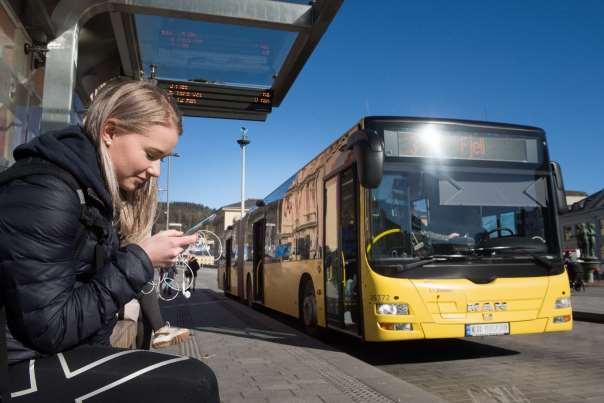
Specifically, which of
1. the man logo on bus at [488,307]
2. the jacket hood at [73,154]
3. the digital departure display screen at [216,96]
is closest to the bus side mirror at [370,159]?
the man logo on bus at [488,307]

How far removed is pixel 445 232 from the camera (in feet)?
23.4

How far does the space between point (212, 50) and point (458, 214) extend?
4.03m

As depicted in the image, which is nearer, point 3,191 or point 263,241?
point 3,191

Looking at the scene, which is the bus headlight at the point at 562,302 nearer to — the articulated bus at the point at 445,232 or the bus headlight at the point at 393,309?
the articulated bus at the point at 445,232

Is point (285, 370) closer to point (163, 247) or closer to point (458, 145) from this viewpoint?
point (458, 145)

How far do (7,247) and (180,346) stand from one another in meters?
6.28

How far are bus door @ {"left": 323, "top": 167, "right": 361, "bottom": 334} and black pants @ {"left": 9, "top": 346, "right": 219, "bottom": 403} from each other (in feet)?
19.5

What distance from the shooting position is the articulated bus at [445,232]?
22.2 feet

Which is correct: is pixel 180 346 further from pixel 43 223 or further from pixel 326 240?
pixel 43 223

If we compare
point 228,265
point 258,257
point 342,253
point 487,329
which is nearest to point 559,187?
point 487,329

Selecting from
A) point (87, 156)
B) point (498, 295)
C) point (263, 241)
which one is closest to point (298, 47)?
point (498, 295)

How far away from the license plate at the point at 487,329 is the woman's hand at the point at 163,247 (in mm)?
5709

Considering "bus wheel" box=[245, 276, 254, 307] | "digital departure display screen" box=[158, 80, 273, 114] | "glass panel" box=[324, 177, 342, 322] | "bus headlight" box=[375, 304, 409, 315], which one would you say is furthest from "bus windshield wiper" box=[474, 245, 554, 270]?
"bus wheel" box=[245, 276, 254, 307]

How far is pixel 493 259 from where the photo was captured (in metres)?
7.05
